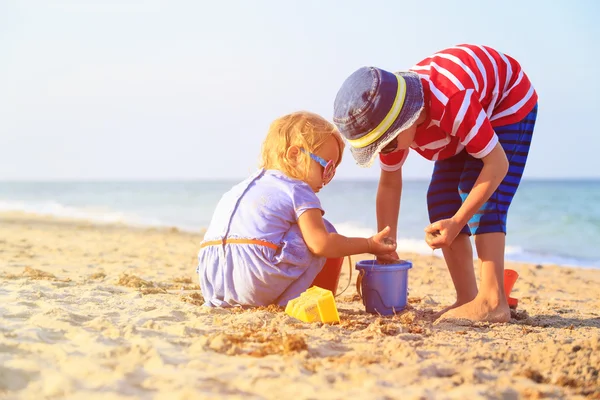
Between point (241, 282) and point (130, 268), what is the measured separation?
2.39 metres

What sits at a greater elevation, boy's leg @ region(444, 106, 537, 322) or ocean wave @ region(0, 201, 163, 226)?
boy's leg @ region(444, 106, 537, 322)

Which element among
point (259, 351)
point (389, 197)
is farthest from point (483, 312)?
point (259, 351)

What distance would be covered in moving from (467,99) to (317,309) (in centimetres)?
111

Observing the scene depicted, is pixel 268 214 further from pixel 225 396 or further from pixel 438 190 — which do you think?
pixel 225 396

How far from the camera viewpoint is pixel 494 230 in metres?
2.97

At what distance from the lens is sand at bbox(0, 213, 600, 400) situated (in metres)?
1.70

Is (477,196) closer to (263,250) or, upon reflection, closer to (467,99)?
(467,99)

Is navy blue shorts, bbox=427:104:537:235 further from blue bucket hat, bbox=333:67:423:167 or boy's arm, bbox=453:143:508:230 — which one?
blue bucket hat, bbox=333:67:423:167

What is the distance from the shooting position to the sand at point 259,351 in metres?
1.70

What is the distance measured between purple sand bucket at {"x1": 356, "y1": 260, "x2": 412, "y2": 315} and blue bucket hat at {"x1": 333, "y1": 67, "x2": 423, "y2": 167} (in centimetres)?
58

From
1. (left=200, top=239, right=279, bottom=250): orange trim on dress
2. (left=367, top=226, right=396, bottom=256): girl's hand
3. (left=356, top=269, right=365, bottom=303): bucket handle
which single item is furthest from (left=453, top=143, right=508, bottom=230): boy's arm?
(left=200, top=239, right=279, bottom=250): orange trim on dress

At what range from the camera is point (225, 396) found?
1.62 metres

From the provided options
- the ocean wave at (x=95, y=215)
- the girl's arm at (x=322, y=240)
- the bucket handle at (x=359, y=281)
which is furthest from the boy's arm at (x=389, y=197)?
the ocean wave at (x=95, y=215)

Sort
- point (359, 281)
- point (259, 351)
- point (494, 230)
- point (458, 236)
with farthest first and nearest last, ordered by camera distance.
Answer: point (458, 236), point (359, 281), point (494, 230), point (259, 351)
